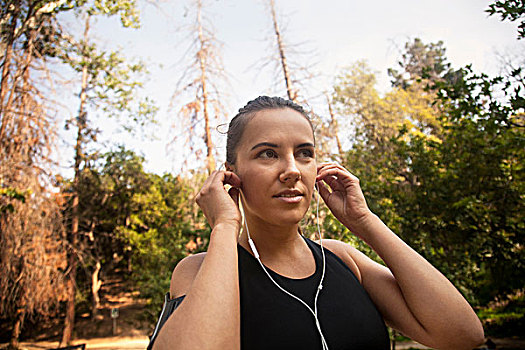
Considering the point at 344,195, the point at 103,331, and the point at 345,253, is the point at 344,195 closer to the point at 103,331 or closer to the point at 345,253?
the point at 345,253

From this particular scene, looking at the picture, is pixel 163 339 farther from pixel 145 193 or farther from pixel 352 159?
pixel 145 193

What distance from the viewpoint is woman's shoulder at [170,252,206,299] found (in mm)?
1093

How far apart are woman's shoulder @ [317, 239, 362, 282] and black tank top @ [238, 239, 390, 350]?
0.13 meters

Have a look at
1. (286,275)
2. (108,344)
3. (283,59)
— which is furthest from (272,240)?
(108,344)

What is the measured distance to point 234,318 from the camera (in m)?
0.89

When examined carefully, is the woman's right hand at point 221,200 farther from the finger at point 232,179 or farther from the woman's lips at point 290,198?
the woman's lips at point 290,198

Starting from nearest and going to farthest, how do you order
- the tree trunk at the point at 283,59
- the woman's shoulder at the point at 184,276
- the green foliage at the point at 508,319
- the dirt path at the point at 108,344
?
the woman's shoulder at the point at 184,276, the tree trunk at the point at 283,59, the green foliage at the point at 508,319, the dirt path at the point at 108,344

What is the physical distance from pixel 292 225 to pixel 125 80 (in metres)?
12.9

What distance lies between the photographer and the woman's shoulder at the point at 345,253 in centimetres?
134

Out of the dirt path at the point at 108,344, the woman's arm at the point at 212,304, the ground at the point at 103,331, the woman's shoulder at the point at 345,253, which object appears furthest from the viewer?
the ground at the point at 103,331

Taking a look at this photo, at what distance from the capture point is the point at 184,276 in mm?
1117

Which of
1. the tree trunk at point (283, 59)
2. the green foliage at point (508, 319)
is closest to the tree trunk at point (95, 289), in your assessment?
the tree trunk at point (283, 59)

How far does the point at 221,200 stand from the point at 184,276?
0.29 metres

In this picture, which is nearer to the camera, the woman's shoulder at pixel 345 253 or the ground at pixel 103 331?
the woman's shoulder at pixel 345 253
